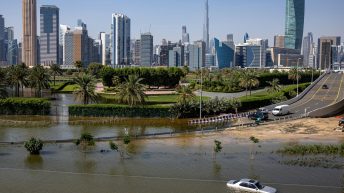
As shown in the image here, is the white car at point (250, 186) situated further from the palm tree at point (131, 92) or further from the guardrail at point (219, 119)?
the palm tree at point (131, 92)

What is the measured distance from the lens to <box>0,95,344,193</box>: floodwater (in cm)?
3122

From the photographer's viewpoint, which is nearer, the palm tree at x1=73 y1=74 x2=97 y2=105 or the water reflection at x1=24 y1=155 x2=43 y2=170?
the water reflection at x1=24 y1=155 x2=43 y2=170

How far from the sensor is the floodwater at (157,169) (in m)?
31.2

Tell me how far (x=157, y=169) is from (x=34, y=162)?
10.7 metres

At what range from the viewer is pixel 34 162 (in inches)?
1513

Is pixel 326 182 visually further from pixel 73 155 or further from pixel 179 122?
pixel 179 122

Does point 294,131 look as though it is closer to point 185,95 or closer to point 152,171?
point 185,95

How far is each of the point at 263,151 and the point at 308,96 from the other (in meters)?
52.7

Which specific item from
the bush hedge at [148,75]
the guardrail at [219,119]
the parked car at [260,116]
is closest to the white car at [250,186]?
the parked car at [260,116]

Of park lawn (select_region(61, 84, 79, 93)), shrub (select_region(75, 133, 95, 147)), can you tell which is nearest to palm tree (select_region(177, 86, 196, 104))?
shrub (select_region(75, 133, 95, 147))

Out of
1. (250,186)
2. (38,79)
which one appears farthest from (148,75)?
(250,186)

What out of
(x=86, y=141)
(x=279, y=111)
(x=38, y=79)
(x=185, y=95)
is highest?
(x=38, y=79)

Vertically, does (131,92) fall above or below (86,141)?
above

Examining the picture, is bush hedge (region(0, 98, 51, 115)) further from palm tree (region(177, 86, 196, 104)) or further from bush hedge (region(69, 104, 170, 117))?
palm tree (region(177, 86, 196, 104))
